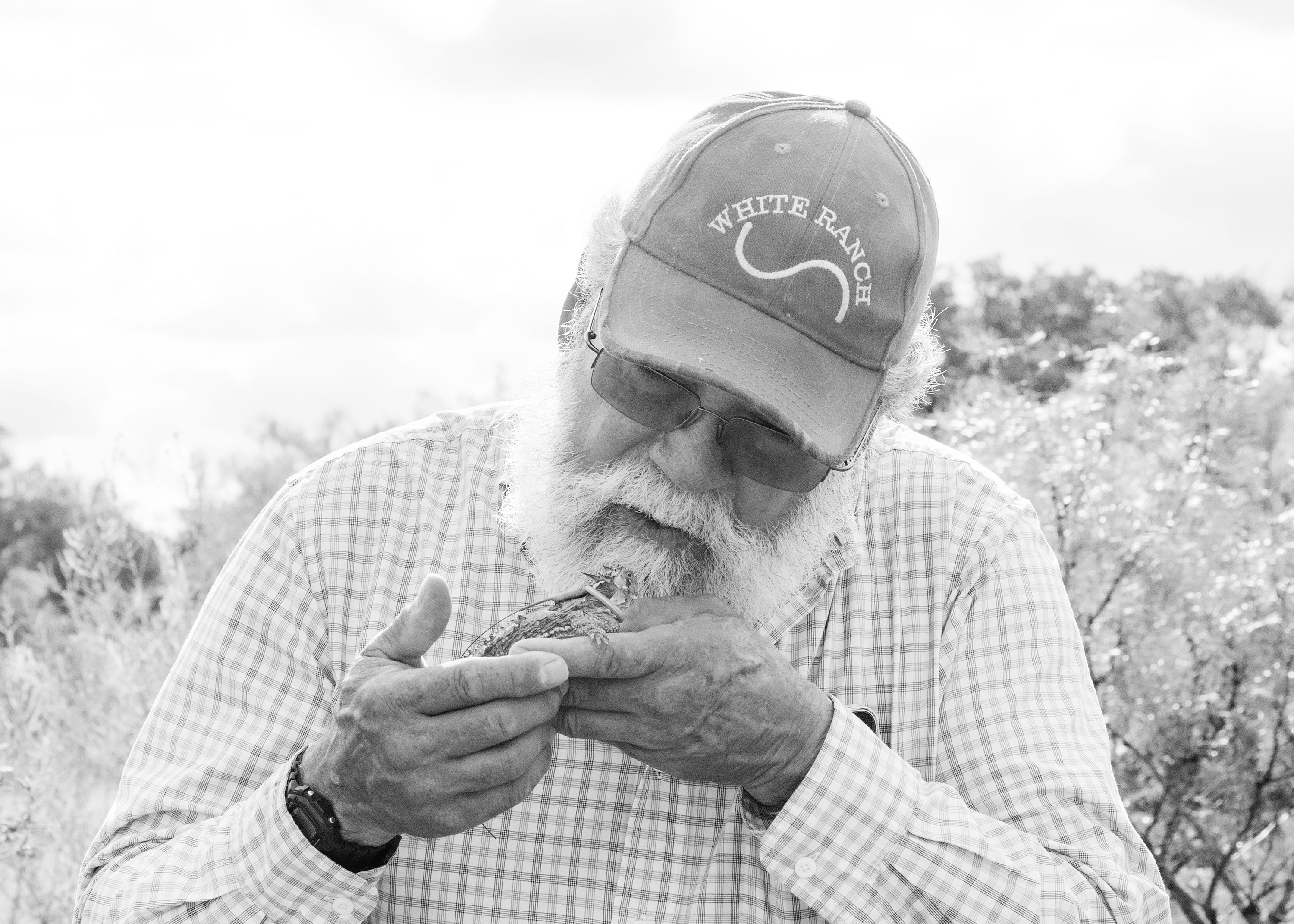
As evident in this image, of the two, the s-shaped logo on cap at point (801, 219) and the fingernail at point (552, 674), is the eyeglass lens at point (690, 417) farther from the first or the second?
the fingernail at point (552, 674)

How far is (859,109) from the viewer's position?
100 inches

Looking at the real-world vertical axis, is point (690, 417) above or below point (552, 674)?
above

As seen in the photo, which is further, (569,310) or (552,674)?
(569,310)

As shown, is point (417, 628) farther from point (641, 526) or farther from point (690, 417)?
point (690, 417)

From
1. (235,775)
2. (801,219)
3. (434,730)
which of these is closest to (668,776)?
(434,730)

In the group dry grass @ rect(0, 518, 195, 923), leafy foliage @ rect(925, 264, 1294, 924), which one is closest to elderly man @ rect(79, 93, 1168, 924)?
dry grass @ rect(0, 518, 195, 923)

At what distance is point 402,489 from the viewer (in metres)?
2.80

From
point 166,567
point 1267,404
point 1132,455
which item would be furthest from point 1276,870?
point 166,567

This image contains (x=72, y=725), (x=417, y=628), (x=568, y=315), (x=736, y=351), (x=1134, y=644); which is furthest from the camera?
(x=72, y=725)

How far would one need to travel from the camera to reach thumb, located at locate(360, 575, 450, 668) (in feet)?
6.56

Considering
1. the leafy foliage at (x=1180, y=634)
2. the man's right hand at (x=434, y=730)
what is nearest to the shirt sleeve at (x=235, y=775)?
the man's right hand at (x=434, y=730)

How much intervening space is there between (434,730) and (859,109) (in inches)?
55.4

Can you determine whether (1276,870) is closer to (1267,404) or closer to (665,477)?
(1267,404)

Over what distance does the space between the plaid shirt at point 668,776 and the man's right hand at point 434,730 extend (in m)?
0.24
